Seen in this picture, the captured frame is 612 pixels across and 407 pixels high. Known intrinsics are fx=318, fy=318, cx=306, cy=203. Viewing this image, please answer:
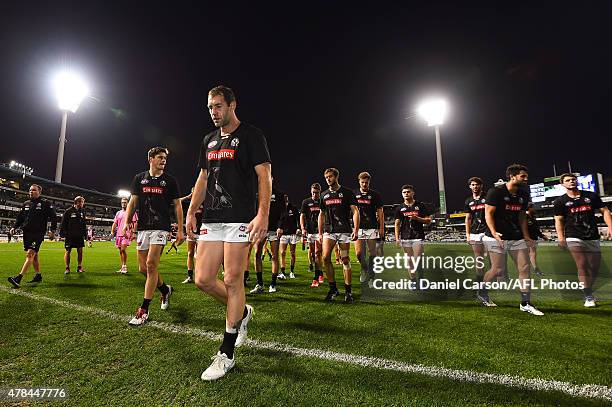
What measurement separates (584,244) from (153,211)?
25.7 feet

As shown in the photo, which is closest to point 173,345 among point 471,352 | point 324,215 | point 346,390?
point 346,390

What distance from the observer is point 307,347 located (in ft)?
11.0

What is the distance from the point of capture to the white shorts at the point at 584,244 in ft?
19.7

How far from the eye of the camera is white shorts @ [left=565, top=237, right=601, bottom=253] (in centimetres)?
600

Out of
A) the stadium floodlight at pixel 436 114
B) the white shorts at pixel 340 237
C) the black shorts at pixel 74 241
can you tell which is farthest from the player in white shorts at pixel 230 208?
the stadium floodlight at pixel 436 114

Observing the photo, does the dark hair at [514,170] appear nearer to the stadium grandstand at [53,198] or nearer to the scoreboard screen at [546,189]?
the scoreboard screen at [546,189]

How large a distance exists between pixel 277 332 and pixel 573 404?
9.18 ft

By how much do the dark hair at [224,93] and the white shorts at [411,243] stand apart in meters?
6.85

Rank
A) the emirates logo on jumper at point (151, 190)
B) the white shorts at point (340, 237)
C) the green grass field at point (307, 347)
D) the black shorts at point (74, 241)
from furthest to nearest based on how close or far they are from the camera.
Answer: the black shorts at point (74, 241), the white shorts at point (340, 237), the emirates logo on jumper at point (151, 190), the green grass field at point (307, 347)

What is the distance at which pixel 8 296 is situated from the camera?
6012 millimetres

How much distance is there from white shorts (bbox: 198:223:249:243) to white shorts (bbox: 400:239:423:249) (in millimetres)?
6684

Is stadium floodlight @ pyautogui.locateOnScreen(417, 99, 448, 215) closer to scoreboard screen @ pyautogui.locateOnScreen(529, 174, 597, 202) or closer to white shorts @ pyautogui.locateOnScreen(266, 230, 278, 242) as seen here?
scoreboard screen @ pyautogui.locateOnScreen(529, 174, 597, 202)

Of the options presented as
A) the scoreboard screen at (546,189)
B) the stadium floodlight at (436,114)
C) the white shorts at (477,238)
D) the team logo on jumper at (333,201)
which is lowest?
the white shorts at (477,238)

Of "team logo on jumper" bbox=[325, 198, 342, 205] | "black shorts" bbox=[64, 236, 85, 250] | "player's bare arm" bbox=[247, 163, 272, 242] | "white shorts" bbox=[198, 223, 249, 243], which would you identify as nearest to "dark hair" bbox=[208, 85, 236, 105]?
"player's bare arm" bbox=[247, 163, 272, 242]
